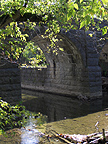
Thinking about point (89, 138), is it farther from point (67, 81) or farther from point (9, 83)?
Result: point (67, 81)

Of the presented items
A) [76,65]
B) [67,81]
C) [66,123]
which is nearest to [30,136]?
[66,123]

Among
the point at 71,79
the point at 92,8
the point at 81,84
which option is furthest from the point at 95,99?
the point at 92,8

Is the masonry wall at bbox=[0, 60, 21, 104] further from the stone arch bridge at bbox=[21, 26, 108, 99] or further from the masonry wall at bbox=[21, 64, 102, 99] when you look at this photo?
the masonry wall at bbox=[21, 64, 102, 99]

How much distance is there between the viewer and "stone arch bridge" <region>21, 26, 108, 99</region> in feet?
39.3

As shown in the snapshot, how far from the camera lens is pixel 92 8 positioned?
2502 mm

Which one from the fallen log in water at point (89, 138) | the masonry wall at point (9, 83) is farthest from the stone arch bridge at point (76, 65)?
the fallen log in water at point (89, 138)

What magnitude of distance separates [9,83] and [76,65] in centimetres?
578

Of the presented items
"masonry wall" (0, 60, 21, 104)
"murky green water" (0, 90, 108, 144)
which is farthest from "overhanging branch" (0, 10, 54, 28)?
"masonry wall" (0, 60, 21, 104)

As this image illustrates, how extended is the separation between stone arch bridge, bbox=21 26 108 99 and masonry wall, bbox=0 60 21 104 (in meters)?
2.05

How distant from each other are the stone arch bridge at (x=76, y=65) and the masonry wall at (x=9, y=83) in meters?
2.05

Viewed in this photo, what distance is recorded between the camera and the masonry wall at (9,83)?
841 cm

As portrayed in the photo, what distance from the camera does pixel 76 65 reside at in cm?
1317

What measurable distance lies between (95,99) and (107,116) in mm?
4080

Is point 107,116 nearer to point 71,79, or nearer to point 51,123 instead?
point 51,123
